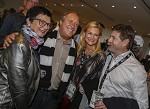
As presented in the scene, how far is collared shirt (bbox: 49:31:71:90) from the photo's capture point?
286 centimetres

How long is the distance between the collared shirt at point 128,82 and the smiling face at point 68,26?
32.4 inches

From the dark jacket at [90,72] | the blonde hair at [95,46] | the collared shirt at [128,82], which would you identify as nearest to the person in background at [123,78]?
the collared shirt at [128,82]

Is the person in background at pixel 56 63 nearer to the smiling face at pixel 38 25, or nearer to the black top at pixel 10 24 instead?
the black top at pixel 10 24

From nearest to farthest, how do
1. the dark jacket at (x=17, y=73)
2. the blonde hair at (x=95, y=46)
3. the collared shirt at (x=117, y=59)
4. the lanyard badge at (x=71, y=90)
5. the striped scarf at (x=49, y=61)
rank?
the dark jacket at (x=17, y=73) → the collared shirt at (x=117, y=59) → the striped scarf at (x=49, y=61) → the lanyard badge at (x=71, y=90) → the blonde hair at (x=95, y=46)

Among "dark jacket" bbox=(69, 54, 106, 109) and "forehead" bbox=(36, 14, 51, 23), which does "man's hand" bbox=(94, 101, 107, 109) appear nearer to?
"dark jacket" bbox=(69, 54, 106, 109)

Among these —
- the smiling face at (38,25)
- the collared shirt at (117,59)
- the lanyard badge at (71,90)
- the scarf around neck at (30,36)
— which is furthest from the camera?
the lanyard badge at (71,90)

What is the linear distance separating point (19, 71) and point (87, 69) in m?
1.27

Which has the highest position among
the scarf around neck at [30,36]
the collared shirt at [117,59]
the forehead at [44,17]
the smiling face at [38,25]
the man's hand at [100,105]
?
the forehead at [44,17]

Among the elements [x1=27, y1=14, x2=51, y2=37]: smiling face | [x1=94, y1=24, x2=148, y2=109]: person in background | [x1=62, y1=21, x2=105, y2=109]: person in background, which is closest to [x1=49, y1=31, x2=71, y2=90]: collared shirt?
[x1=62, y1=21, x2=105, y2=109]: person in background

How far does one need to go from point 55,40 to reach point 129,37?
104 cm

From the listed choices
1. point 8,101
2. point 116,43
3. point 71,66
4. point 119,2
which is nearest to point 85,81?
point 71,66

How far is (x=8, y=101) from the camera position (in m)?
1.84

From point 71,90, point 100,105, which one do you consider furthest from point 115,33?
point 71,90

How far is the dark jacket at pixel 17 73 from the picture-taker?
5.72 ft
